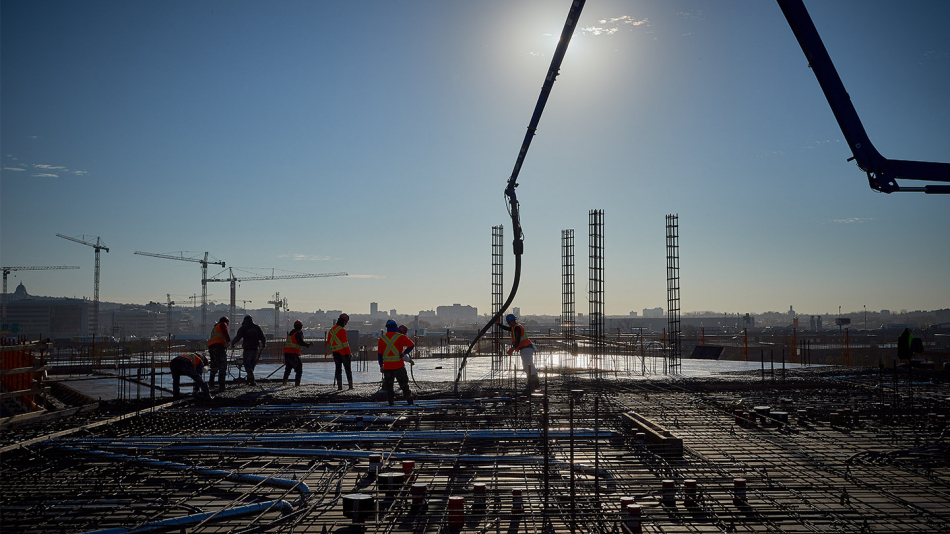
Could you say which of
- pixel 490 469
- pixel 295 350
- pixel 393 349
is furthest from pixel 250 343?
pixel 490 469

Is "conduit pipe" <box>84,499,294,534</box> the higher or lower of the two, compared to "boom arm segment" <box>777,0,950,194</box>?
lower

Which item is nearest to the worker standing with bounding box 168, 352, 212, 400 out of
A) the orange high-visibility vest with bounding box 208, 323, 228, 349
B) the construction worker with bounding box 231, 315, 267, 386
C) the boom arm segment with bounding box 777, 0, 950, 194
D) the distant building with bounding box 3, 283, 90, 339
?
the orange high-visibility vest with bounding box 208, 323, 228, 349

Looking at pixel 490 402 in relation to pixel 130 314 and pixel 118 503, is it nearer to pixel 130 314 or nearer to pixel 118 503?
pixel 118 503

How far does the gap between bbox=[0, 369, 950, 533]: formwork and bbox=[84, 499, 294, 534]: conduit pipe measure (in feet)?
0.07

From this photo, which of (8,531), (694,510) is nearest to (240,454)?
(8,531)

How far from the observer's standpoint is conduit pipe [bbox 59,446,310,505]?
4.95 metres

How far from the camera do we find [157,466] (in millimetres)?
5797

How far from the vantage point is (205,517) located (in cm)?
419

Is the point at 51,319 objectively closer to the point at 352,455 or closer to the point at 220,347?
the point at 220,347

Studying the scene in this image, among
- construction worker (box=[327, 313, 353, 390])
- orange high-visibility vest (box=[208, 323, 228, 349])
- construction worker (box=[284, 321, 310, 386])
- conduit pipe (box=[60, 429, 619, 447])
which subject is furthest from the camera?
construction worker (box=[284, 321, 310, 386])

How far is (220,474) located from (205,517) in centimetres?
126

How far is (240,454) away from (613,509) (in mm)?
3983

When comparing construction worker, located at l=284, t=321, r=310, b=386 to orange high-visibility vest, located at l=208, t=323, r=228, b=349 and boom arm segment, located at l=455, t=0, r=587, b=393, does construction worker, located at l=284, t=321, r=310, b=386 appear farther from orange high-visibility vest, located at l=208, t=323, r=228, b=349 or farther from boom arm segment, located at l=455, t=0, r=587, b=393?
boom arm segment, located at l=455, t=0, r=587, b=393

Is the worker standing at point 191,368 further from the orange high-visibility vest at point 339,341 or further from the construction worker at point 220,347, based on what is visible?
the orange high-visibility vest at point 339,341
